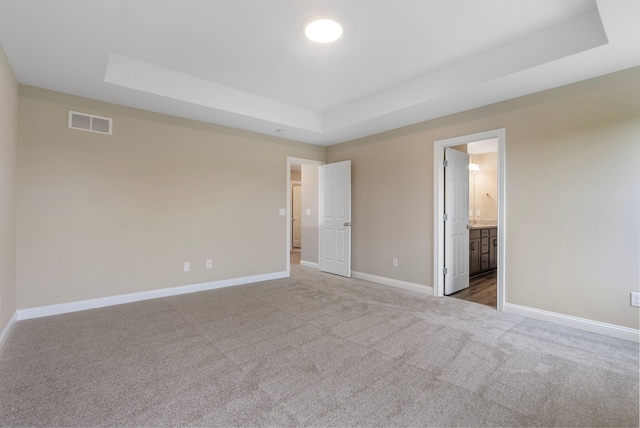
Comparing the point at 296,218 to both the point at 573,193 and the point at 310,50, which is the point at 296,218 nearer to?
the point at 310,50

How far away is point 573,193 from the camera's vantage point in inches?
110

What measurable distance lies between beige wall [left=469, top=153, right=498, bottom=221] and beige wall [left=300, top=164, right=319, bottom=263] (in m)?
3.67

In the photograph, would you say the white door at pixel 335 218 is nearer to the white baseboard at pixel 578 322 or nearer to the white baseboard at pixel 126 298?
the white baseboard at pixel 126 298

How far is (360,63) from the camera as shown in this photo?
305 cm

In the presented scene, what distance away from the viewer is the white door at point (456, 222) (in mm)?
3990

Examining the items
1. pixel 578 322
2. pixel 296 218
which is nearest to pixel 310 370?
pixel 578 322

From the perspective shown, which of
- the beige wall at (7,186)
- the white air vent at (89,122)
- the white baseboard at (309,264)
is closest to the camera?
the beige wall at (7,186)

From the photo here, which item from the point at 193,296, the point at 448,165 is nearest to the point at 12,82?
the point at 193,296

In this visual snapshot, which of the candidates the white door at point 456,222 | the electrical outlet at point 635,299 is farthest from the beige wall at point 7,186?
the electrical outlet at point 635,299

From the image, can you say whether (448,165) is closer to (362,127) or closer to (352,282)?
(362,127)

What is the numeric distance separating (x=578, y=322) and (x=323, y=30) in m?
3.59

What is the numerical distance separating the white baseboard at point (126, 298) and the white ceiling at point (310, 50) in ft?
7.64

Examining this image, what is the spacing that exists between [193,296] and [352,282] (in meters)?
2.36

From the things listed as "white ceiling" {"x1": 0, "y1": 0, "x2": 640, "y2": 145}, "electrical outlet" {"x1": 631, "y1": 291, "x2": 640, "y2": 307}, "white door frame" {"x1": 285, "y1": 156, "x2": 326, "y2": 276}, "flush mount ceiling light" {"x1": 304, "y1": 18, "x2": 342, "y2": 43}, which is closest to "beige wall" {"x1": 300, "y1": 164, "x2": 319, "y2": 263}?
"white door frame" {"x1": 285, "y1": 156, "x2": 326, "y2": 276}
